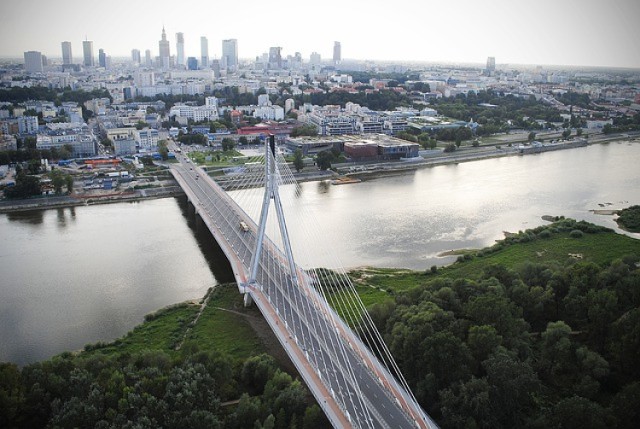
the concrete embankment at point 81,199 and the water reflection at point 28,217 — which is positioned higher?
the concrete embankment at point 81,199

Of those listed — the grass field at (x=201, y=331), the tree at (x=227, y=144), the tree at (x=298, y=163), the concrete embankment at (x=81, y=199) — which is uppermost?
the tree at (x=227, y=144)

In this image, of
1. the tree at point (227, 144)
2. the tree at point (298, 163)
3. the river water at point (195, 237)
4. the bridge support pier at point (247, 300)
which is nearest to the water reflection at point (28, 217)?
the river water at point (195, 237)

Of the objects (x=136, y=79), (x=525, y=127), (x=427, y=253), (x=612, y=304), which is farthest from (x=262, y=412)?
(x=136, y=79)

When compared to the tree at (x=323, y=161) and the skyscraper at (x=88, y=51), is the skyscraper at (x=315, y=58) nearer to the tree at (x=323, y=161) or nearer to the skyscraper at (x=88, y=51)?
the skyscraper at (x=88, y=51)

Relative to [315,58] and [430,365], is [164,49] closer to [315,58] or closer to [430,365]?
[315,58]

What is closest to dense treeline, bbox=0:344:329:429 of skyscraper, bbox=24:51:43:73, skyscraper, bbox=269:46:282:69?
skyscraper, bbox=24:51:43:73
